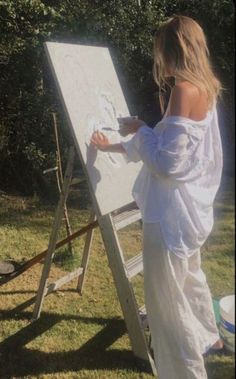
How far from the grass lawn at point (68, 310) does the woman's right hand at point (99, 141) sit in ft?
1.22

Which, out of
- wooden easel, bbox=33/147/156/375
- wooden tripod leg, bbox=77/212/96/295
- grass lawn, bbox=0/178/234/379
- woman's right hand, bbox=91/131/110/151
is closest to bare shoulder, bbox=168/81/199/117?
woman's right hand, bbox=91/131/110/151

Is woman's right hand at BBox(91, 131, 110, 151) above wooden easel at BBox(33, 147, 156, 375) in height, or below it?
above

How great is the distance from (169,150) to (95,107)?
659 millimetres

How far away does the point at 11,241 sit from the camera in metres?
2.10

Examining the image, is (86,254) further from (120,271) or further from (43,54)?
(43,54)

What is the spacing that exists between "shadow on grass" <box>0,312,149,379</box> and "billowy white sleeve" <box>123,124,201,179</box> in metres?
0.98

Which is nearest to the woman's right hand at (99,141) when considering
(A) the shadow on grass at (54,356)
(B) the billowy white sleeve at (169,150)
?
(B) the billowy white sleeve at (169,150)

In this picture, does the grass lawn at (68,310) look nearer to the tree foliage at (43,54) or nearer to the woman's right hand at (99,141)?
the tree foliage at (43,54)

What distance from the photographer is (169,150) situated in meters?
1.47

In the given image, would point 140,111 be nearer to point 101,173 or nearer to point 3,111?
point 101,173

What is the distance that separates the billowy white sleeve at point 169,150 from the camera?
147cm

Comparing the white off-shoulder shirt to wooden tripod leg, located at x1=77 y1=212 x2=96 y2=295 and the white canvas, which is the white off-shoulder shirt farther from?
wooden tripod leg, located at x1=77 y1=212 x2=96 y2=295

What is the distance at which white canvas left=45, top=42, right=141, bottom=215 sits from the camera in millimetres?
1865

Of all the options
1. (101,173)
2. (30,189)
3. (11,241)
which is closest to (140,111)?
(101,173)
